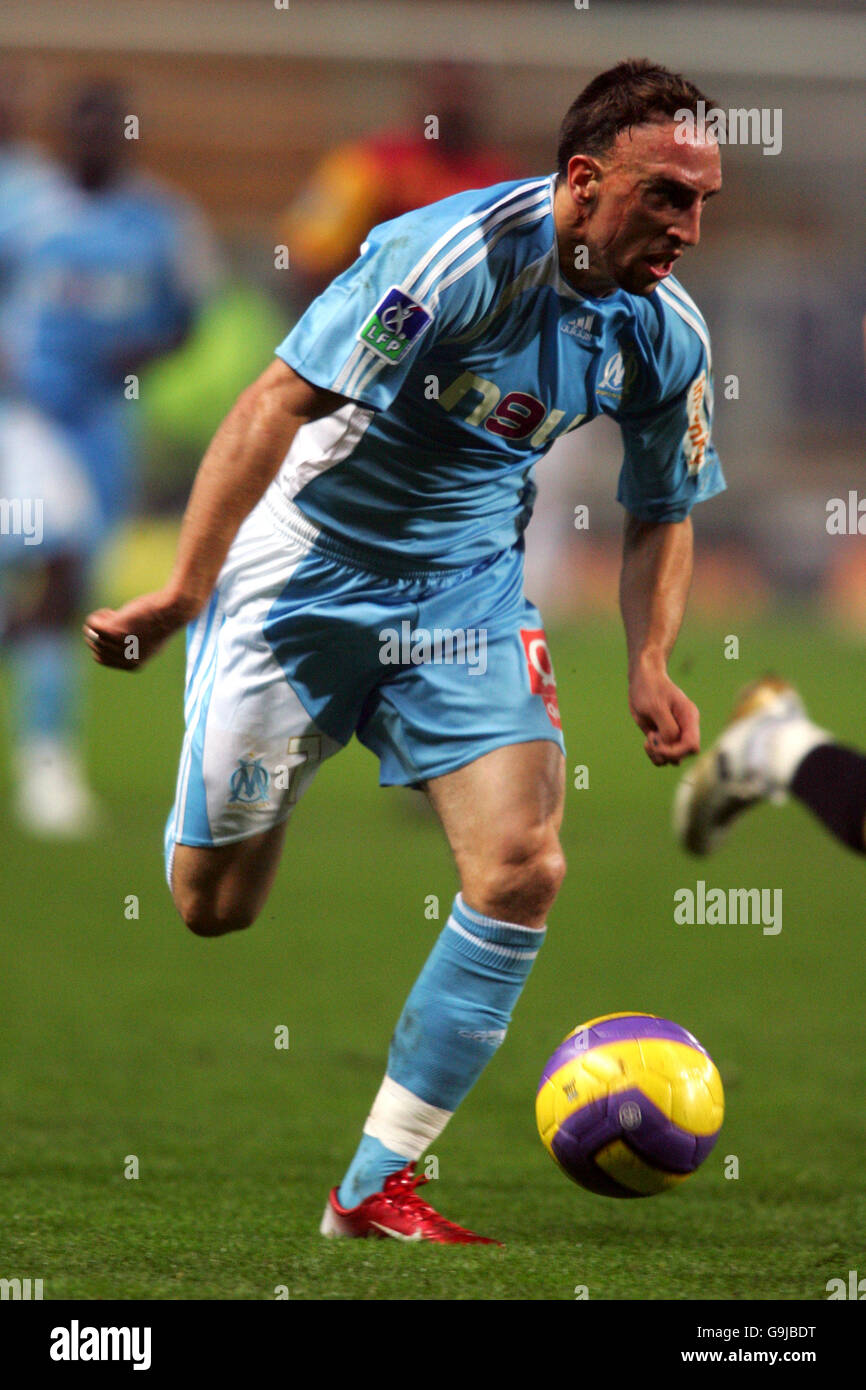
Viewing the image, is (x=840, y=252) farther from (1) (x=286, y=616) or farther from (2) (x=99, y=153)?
(1) (x=286, y=616)

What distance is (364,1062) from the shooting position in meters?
4.69

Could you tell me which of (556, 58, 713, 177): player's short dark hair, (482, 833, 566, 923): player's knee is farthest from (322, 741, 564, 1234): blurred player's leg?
(556, 58, 713, 177): player's short dark hair

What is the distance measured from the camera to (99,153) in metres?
8.55

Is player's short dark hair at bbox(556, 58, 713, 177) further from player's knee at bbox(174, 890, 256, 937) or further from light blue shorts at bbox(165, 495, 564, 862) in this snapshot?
player's knee at bbox(174, 890, 256, 937)

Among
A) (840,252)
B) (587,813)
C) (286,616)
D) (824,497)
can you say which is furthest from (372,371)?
(840,252)

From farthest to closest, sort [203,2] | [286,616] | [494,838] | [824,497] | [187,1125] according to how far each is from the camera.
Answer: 1. [824,497]
2. [203,2]
3. [187,1125]
4. [286,616]
5. [494,838]

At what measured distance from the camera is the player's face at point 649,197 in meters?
2.96

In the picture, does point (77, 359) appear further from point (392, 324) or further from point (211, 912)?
point (392, 324)

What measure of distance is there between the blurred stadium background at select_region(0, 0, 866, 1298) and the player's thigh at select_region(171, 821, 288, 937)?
47 centimetres

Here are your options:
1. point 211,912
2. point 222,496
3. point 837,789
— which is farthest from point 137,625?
point 837,789

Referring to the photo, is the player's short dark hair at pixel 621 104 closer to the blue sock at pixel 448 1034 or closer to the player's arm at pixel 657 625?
the player's arm at pixel 657 625

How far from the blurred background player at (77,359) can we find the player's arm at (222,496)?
17.0ft

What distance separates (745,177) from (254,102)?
4.68 metres

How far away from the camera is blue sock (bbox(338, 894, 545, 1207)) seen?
128 inches
